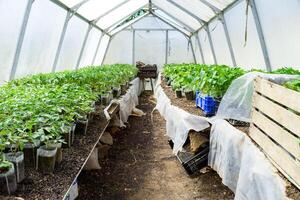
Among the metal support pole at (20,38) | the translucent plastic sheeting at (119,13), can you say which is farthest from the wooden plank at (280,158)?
the translucent plastic sheeting at (119,13)

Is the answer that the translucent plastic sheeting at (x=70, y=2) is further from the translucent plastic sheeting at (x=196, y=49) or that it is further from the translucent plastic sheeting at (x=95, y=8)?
the translucent plastic sheeting at (x=196, y=49)

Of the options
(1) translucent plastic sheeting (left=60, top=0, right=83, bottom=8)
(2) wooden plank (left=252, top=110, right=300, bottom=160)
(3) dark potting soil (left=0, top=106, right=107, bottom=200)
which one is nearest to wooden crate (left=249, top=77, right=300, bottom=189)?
(2) wooden plank (left=252, top=110, right=300, bottom=160)

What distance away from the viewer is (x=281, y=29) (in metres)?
5.69

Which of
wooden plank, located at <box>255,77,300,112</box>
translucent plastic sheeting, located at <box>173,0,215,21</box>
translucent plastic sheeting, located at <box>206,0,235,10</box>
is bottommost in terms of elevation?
wooden plank, located at <box>255,77,300,112</box>

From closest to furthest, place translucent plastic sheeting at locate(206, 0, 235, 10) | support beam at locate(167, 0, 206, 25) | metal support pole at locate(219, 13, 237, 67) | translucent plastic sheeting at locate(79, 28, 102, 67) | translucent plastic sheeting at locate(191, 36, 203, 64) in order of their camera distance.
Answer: translucent plastic sheeting at locate(206, 0, 235, 10)
metal support pole at locate(219, 13, 237, 67)
support beam at locate(167, 0, 206, 25)
translucent plastic sheeting at locate(79, 28, 102, 67)
translucent plastic sheeting at locate(191, 36, 203, 64)

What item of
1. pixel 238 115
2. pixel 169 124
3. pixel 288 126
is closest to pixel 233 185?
pixel 238 115

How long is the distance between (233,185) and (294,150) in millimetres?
1239

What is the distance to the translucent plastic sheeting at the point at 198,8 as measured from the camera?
9446 millimetres

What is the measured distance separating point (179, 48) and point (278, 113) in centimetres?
1384

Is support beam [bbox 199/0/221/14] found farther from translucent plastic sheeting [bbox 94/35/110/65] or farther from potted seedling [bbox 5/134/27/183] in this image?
potted seedling [bbox 5/134/27/183]

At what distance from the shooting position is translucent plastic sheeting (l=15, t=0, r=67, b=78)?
626 centimetres

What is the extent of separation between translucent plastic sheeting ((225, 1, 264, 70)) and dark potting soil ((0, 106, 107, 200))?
4.74 meters

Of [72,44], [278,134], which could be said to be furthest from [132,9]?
[278,134]

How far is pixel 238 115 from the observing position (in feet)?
12.6
